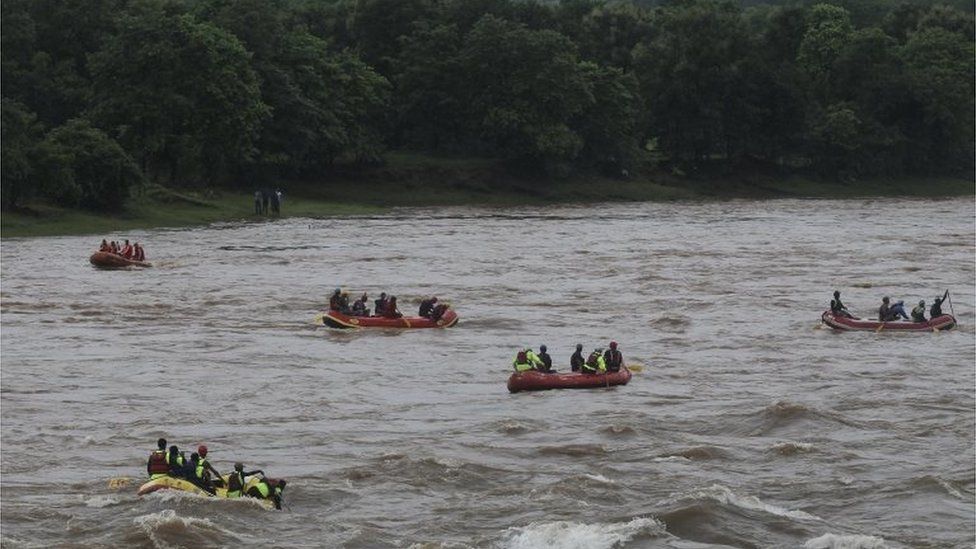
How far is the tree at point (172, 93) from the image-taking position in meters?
87.7

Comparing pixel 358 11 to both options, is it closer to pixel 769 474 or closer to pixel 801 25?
pixel 801 25

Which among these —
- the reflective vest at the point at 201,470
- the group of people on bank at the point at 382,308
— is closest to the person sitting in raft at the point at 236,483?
the reflective vest at the point at 201,470

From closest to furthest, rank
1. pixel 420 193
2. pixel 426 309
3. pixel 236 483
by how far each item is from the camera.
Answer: pixel 236 483
pixel 426 309
pixel 420 193

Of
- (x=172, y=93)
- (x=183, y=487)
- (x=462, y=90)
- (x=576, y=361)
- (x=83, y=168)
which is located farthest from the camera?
(x=462, y=90)

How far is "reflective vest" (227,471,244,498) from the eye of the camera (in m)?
28.7

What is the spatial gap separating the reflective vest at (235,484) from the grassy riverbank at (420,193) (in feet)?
153

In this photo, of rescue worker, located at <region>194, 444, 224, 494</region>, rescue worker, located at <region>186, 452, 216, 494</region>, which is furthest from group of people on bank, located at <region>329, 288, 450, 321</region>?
rescue worker, located at <region>186, 452, 216, 494</region>

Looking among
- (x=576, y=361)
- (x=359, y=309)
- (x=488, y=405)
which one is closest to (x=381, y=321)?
(x=359, y=309)

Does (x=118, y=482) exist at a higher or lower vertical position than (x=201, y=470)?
lower

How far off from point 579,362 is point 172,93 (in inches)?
2078

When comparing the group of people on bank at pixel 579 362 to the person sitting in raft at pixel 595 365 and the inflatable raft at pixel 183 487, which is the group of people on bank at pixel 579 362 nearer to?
the person sitting in raft at pixel 595 365

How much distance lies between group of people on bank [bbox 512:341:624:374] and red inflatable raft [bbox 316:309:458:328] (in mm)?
9603

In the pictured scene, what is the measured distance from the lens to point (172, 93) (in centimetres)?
8775

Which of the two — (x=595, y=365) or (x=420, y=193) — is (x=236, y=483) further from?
(x=420, y=193)
